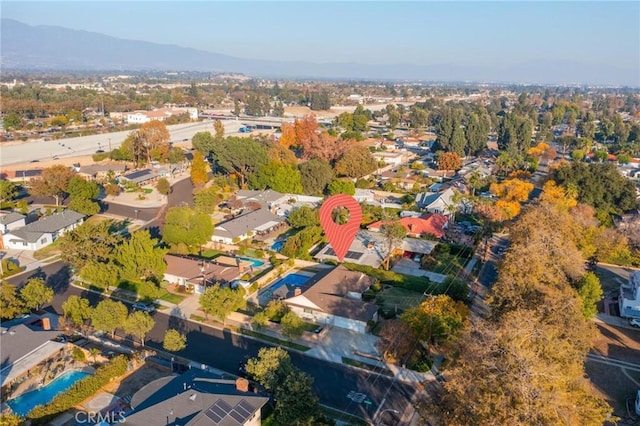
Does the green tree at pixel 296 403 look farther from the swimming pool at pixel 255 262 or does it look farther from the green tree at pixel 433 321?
the swimming pool at pixel 255 262

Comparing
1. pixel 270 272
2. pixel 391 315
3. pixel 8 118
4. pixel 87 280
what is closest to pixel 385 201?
pixel 270 272

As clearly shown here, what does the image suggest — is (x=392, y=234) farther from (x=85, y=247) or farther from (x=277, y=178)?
(x=277, y=178)

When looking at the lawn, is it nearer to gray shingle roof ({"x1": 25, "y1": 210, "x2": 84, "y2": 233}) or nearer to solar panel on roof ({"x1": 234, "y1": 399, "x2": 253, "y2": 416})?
gray shingle roof ({"x1": 25, "y1": 210, "x2": 84, "y2": 233})

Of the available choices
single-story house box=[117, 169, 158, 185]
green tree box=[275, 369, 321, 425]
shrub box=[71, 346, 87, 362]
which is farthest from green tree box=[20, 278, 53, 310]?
single-story house box=[117, 169, 158, 185]


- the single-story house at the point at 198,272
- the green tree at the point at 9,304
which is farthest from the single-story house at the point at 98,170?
the green tree at the point at 9,304

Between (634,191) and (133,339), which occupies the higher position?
(634,191)

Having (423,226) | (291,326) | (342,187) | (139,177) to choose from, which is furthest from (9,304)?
(139,177)

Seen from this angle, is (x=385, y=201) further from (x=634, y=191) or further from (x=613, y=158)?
(x=613, y=158)
